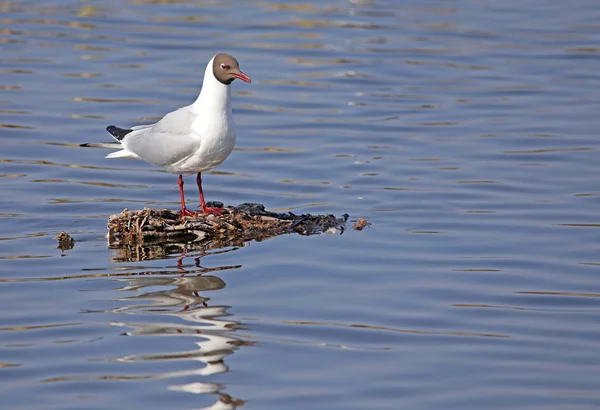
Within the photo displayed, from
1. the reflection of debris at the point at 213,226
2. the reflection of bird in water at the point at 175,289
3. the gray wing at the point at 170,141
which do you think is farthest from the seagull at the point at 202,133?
the reflection of bird in water at the point at 175,289

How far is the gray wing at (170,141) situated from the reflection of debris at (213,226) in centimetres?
46

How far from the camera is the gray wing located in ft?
29.2

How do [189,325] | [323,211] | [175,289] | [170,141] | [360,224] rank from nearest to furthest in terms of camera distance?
[189,325] → [175,289] → [170,141] → [360,224] → [323,211]

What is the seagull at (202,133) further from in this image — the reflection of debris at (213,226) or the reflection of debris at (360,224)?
the reflection of debris at (360,224)

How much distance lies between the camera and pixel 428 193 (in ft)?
34.0

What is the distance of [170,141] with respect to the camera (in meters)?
8.99

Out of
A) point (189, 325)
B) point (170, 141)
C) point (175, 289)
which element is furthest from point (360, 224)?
point (189, 325)

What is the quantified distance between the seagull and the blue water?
77 centimetres

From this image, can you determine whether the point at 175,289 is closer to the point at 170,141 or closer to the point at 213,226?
the point at 213,226

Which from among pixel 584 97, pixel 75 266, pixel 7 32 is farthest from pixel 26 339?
pixel 7 32

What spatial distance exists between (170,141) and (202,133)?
0.30 metres

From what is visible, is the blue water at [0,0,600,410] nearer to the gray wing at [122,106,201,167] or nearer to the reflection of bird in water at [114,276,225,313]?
the reflection of bird in water at [114,276,225,313]

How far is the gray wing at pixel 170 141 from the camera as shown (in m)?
8.91

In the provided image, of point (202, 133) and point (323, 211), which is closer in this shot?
point (202, 133)
